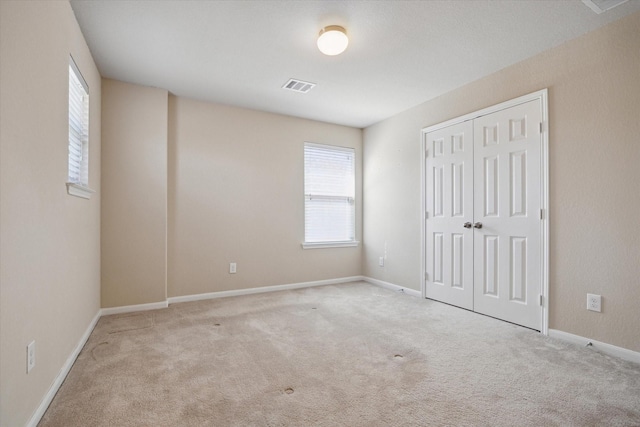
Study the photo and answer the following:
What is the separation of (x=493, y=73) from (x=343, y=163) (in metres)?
2.37

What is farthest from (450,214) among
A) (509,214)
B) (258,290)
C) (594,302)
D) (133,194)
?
(133,194)

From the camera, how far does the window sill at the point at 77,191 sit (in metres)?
2.18

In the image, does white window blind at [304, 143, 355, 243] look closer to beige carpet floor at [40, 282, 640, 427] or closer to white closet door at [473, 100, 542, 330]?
beige carpet floor at [40, 282, 640, 427]

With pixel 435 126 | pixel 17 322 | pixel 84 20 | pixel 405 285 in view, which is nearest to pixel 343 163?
pixel 435 126

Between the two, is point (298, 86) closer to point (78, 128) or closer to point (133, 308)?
point (78, 128)

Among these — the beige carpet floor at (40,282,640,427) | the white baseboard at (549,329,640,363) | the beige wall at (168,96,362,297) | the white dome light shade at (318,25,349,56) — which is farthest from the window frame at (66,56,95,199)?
the white baseboard at (549,329,640,363)

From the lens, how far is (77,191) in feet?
7.73

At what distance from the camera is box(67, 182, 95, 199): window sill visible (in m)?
2.18

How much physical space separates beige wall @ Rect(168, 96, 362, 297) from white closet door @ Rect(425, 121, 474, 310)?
5.08ft

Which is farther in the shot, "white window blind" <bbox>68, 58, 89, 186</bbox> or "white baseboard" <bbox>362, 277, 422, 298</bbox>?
"white baseboard" <bbox>362, 277, 422, 298</bbox>

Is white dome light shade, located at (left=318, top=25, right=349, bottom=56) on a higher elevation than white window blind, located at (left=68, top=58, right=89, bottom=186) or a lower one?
higher

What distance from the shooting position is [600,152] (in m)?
2.46

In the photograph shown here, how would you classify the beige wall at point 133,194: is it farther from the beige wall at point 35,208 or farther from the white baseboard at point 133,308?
the beige wall at point 35,208

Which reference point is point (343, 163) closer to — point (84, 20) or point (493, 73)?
point (493, 73)
